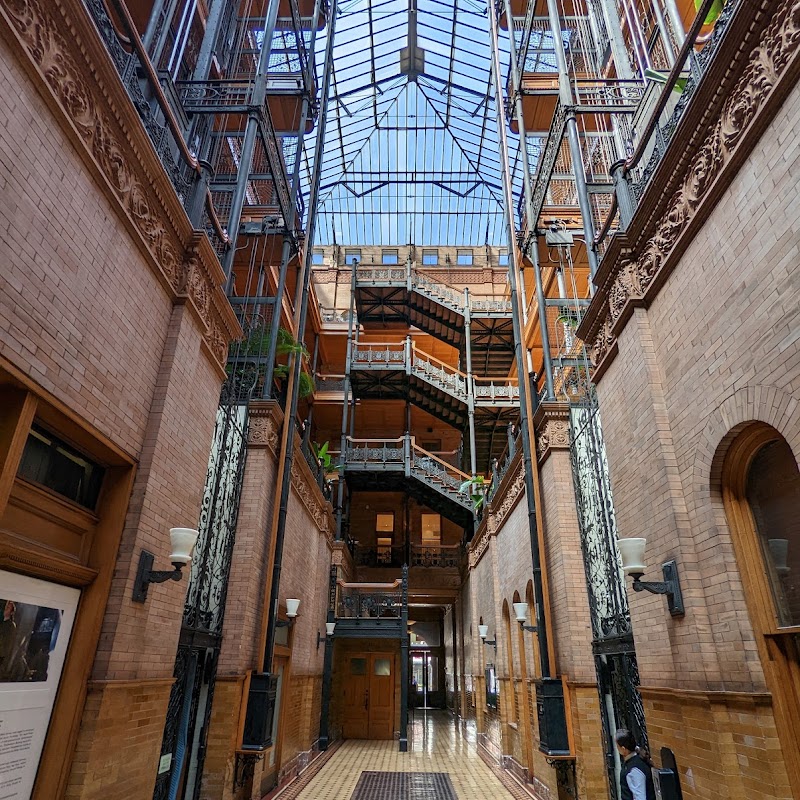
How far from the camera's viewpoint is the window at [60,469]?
399 cm

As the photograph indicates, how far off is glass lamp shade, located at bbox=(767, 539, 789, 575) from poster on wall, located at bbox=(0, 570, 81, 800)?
5.19m

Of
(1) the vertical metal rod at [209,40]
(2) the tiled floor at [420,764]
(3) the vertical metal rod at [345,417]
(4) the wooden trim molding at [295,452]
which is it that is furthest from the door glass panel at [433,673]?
(1) the vertical metal rod at [209,40]

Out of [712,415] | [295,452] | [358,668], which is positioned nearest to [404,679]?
[358,668]

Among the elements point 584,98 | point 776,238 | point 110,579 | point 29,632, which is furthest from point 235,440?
point 584,98

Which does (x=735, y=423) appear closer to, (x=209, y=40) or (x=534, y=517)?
(x=534, y=517)

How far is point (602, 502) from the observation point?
25.0ft

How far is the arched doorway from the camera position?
143 inches

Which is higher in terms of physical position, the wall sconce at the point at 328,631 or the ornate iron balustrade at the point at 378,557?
the ornate iron balustrade at the point at 378,557

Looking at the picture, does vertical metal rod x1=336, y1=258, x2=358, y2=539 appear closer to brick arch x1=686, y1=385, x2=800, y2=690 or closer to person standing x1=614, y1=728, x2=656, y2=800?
person standing x1=614, y1=728, x2=656, y2=800

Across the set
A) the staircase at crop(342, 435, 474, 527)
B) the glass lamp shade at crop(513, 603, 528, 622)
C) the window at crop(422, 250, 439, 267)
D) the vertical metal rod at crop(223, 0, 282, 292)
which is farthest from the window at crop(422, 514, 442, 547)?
the vertical metal rod at crop(223, 0, 282, 292)

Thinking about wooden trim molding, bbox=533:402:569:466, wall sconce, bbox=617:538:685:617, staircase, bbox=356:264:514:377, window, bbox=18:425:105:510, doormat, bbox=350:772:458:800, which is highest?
A: staircase, bbox=356:264:514:377

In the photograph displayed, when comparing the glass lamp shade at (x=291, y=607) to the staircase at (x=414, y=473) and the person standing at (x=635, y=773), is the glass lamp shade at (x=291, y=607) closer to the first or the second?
the person standing at (x=635, y=773)

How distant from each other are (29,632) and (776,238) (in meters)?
5.69

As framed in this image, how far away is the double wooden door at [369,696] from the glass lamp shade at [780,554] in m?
16.5
